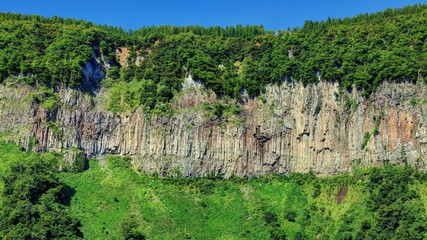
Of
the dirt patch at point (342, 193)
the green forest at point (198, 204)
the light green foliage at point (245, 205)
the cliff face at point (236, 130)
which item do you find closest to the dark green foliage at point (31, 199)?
the green forest at point (198, 204)

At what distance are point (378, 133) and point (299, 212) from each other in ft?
61.1

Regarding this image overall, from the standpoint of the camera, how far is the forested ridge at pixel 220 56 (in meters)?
112

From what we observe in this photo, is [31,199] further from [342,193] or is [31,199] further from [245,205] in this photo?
[342,193]

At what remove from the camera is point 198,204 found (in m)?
102

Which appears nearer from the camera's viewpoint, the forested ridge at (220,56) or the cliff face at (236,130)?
the cliff face at (236,130)

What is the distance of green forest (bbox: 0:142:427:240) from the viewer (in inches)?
3479

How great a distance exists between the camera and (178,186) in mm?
105750

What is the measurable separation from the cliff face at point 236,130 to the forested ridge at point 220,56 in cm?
243

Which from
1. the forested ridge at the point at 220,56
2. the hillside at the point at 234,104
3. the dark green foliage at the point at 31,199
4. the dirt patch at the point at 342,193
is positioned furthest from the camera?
the forested ridge at the point at 220,56

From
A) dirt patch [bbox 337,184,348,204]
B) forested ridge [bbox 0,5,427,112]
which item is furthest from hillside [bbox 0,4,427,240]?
forested ridge [bbox 0,5,427,112]

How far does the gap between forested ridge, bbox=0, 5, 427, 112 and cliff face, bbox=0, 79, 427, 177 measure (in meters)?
2.43

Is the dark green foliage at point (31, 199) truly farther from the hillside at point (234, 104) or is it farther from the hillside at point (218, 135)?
the hillside at point (234, 104)

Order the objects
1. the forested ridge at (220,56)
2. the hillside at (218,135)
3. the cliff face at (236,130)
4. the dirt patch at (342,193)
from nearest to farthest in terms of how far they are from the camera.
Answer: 1. the hillside at (218,135)
2. the dirt patch at (342,193)
3. the cliff face at (236,130)
4. the forested ridge at (220,56)

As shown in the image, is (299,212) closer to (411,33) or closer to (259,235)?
(259,235)
